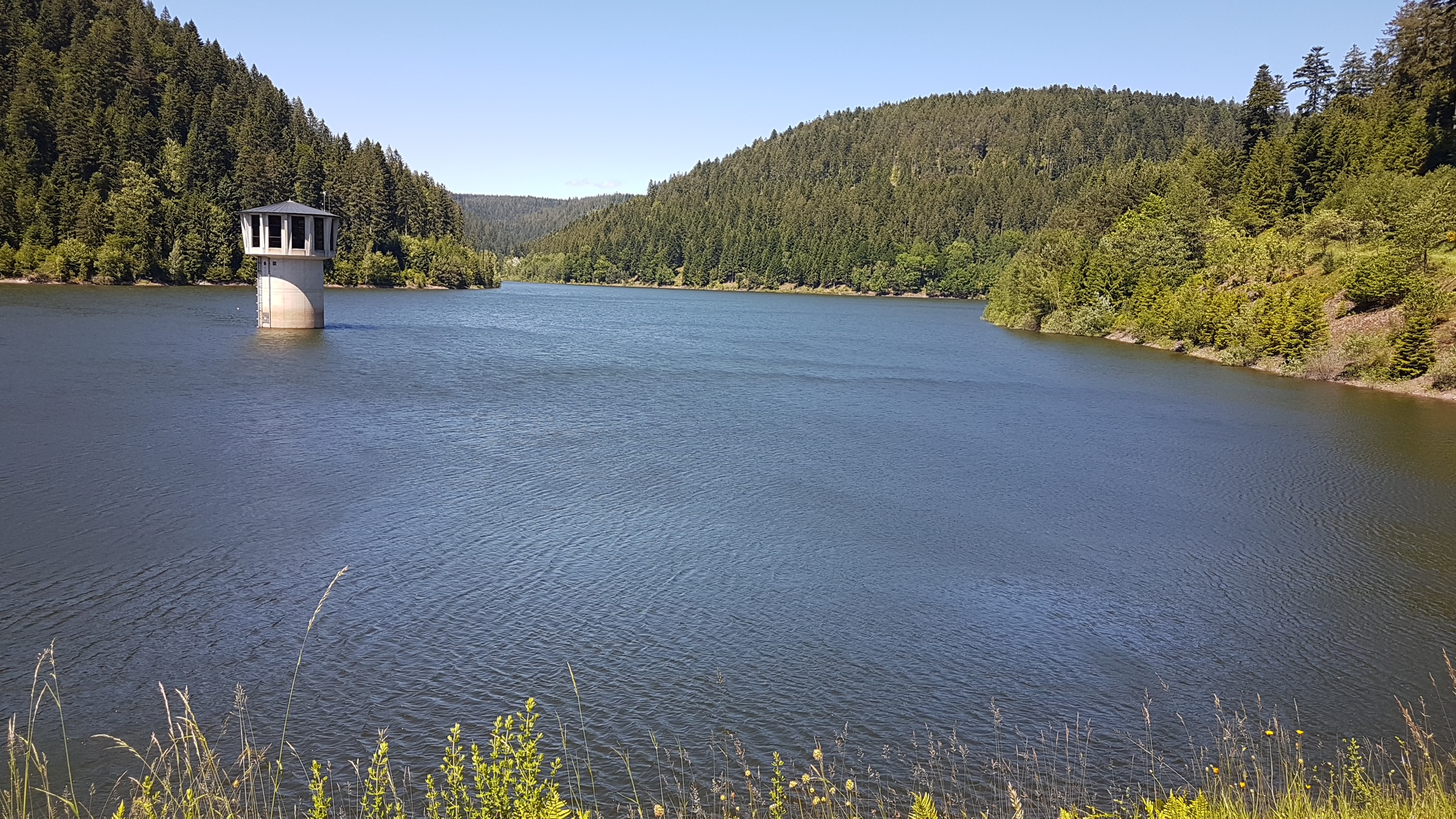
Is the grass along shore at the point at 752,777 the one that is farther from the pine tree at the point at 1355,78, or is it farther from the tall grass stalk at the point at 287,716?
the pine tree at the point at 1355,78

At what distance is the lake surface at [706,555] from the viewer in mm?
14031

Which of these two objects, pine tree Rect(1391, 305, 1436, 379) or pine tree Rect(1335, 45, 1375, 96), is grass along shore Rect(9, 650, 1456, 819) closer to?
pine tree Rect(1391, 305, 1436, 379)

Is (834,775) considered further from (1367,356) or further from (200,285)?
(200,285)

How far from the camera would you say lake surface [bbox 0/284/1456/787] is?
46.0 feet

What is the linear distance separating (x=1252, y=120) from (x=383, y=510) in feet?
334

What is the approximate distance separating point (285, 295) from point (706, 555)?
187 feet

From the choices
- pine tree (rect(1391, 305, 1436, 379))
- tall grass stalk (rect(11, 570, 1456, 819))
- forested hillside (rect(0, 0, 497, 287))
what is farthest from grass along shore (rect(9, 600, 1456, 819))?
forested hillside (rect(0, 0, 497, 287))

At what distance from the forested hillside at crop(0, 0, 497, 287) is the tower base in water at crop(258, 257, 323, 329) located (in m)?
55.4

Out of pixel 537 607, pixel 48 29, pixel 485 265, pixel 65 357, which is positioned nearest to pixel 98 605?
pixel 537 607

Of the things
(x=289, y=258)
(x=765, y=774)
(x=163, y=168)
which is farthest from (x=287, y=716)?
(x=163, y=168)

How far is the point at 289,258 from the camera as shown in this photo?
6594 centimetres

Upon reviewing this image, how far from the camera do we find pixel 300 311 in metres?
68.1

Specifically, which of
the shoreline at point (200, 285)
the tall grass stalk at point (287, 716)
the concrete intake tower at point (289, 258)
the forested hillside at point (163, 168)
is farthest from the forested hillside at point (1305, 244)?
the forested hillside at point (163, 168)

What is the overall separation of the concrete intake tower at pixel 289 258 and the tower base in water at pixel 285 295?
1.6 inches
